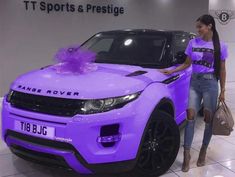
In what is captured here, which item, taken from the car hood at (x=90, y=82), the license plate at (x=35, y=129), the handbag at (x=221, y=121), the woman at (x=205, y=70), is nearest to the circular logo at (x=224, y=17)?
the woman at (x=205, y=70)

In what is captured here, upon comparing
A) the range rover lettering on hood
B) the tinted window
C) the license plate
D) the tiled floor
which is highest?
the tinted window

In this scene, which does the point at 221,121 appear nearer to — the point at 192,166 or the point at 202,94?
the point at 202,94

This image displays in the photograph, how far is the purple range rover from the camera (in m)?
2.60

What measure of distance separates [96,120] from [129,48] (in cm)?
153

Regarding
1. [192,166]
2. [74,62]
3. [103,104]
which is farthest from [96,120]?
[192,166]

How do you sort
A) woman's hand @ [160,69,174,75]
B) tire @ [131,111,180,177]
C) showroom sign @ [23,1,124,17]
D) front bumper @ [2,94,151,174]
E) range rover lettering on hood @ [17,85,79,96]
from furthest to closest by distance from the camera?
showroom sign @ [23,1,124,17] < woman's hand @ [160,69,174,75] < tire @ [131,111,180,177] < range rover lettering on hood @ [17,85,79,96] < front bumper @ [2,94,151,174]

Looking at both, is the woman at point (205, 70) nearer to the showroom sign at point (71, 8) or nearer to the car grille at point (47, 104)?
the car grille at point (47, 104)

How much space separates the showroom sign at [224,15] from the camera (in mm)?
8953

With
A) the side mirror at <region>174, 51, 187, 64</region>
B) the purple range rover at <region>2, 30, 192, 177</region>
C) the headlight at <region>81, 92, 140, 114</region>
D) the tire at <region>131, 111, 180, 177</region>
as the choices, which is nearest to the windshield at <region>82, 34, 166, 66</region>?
the side mirror at <region>174, 51, 187, 64</region>

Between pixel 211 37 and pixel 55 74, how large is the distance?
5.04 feet

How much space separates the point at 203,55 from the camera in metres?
3.24

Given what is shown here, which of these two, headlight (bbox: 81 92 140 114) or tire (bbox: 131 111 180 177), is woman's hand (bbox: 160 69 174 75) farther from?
headlight (bbox: 81 92 140 114)

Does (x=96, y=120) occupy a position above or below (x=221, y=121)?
above

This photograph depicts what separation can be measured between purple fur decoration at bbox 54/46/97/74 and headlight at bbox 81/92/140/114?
0.55 m
